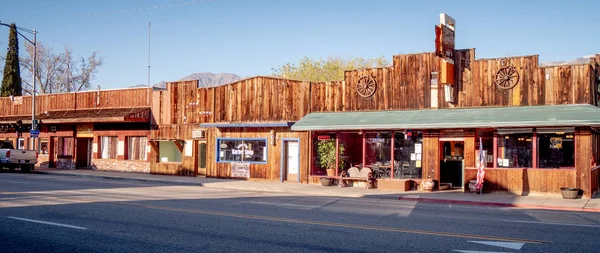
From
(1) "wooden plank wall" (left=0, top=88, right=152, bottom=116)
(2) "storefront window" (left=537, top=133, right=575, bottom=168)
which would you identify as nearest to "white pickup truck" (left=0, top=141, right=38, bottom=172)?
(1) "wooden plank wall" (left=0, top=88, right=152, bottom=116)

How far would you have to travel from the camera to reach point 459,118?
20625mm

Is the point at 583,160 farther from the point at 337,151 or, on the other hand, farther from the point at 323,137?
the point at 323,137

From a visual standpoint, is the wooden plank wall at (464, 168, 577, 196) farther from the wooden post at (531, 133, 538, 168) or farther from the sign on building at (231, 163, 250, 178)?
the sign on building at (231, 163, 250, 178)

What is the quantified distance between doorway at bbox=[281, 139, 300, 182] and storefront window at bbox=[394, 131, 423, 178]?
201 inches

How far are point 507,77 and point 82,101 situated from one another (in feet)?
87.6

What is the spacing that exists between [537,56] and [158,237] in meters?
16.4

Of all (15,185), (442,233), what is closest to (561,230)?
(442,233)

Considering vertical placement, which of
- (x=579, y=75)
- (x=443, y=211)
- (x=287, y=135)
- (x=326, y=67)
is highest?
(x=326, y=67)

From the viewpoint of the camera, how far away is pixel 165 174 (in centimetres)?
3062

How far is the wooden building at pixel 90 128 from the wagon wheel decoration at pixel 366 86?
1361 cm

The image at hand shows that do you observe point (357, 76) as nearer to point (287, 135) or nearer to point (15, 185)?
point (287, 135)

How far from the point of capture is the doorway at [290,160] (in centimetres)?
2603

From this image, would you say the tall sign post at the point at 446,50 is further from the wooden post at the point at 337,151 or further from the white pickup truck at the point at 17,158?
the white pickup truck at the point at 17,158

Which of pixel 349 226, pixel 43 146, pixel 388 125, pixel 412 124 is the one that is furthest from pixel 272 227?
pixel 43 146
